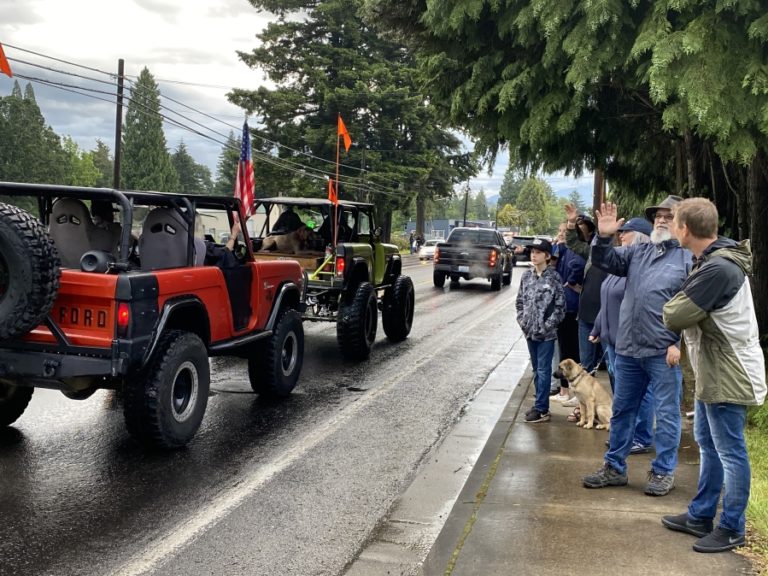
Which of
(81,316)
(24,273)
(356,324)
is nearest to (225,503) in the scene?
(81,316)

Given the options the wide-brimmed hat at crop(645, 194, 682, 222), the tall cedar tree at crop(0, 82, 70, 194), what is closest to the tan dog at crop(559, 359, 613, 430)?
the wide-brimmed hat at crop(645, 194, 682, 222)

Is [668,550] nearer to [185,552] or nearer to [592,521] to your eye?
[592,521]

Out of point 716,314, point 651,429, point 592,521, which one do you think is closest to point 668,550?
point 592,521

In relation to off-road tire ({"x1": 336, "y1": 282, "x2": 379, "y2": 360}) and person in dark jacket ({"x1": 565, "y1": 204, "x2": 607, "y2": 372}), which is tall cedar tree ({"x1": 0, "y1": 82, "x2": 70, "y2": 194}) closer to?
off-road tire ({"x1": 336, "y1": 282, "x2": 379, "y2": 360})

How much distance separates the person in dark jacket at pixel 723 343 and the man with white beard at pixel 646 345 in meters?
0.77

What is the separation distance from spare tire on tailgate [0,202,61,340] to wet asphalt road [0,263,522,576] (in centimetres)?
116

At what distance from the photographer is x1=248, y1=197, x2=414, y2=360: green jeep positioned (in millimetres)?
10109

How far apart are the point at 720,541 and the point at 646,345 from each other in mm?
1327

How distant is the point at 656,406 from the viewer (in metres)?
5.06

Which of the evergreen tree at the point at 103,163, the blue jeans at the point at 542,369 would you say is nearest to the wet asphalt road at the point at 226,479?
the blue jeans at the point at 542,369

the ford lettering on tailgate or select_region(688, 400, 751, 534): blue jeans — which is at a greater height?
the ford lettering on tailgate

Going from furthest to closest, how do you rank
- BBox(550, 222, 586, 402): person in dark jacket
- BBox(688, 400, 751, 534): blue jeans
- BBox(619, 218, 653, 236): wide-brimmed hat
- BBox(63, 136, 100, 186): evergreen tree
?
BBox(63, 136, 100, 186): evergreen tree < BBox(550, 222, 586, 402): person in dark jacket < BBox(619, 218, 653, 236): wide-brimmed hat < BBox(688, 400, 751, 534): blue jeans

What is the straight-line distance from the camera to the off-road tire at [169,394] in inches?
222

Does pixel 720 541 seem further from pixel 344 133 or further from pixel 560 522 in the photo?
pixel 344 133
